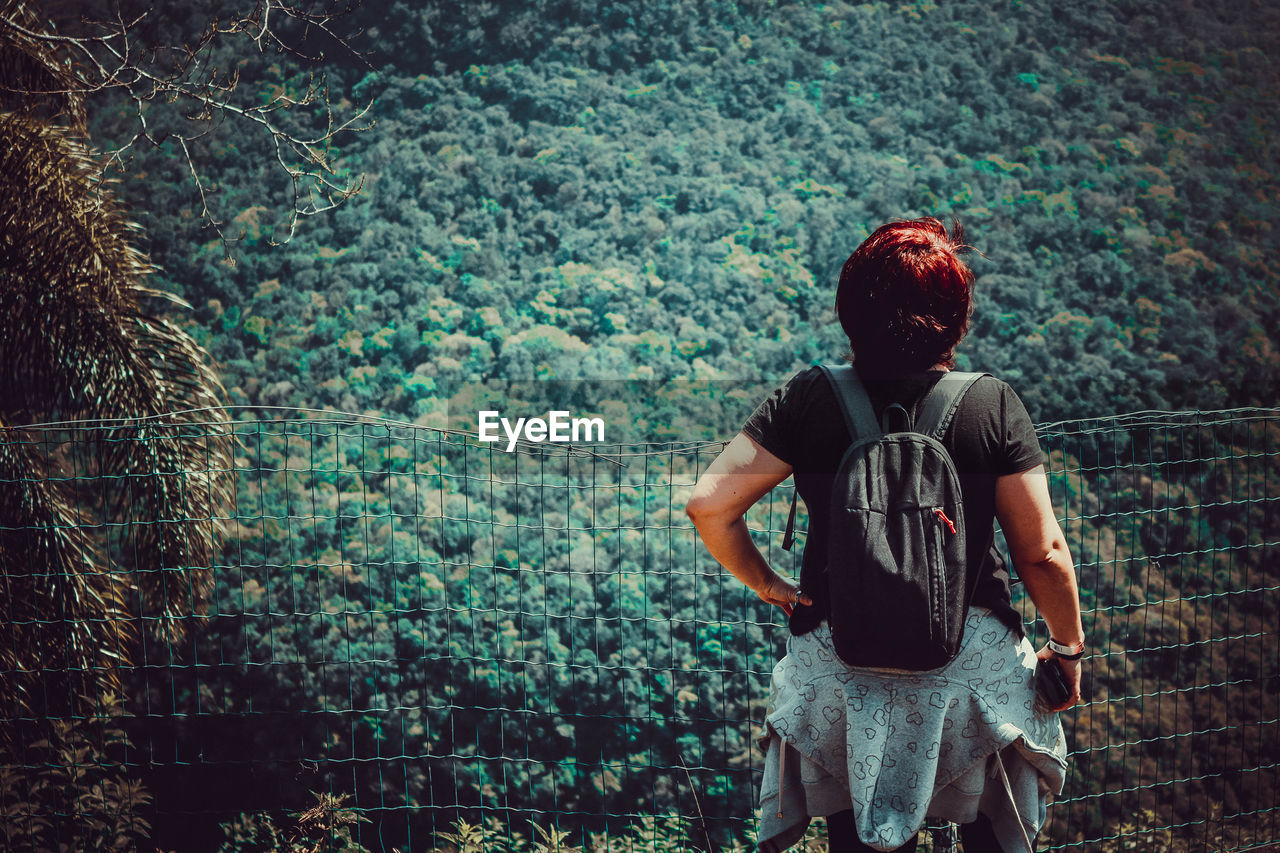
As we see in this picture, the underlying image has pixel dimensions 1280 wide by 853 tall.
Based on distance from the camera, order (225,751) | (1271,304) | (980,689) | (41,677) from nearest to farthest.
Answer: (980,689) < (41,677) < (225,751) < (1271,304)

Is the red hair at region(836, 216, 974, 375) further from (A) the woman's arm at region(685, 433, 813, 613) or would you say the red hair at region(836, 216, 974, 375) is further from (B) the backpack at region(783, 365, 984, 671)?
(A) the woman's arm at region(685, 433, 813, 613)

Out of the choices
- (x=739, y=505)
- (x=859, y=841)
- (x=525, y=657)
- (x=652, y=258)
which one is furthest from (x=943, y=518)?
(x=652, y=258)

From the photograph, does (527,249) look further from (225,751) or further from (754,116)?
(225,751)

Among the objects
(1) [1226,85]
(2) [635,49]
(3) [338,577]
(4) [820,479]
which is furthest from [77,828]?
(1) [1226,85]

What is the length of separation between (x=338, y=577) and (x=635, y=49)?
3442 mm

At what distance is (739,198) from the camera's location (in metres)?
4.97

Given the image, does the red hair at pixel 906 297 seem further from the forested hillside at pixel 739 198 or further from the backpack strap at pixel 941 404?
the forested hillside at pixel 739 198

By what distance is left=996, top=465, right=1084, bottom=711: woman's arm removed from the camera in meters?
1.30

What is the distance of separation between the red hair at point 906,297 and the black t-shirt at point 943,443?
4 centimetres

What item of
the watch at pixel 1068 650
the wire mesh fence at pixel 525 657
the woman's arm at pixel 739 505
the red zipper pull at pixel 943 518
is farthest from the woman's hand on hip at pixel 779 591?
the wire mesh fence at pixel 525 657

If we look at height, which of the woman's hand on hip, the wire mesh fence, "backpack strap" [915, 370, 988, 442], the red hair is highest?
the red hair

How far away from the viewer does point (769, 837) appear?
57.4 inches

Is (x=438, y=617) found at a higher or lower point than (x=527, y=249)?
lower

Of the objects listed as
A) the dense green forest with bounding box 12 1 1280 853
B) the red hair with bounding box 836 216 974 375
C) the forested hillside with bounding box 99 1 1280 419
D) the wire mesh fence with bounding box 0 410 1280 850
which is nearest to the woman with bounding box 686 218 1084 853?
the red hair with bounding box 836 216 974 375
